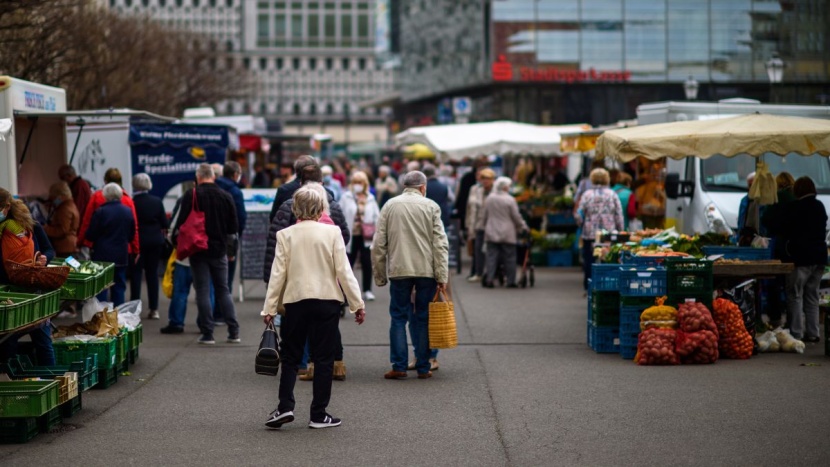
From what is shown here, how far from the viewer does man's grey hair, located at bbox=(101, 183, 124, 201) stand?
14180 millimetres

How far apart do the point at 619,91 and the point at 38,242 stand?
146 ft

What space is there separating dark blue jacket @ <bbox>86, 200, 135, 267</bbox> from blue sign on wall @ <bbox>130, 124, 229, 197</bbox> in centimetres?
421

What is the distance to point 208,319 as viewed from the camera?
43.5ft

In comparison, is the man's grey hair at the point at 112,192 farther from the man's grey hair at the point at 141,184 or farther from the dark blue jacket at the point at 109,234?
the man's grey hair at the point at 141,184

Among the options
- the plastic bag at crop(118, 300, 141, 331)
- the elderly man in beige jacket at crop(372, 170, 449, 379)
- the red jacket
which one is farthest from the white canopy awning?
the elderly man in beige jacket at crop(372, 170, 449, 379)

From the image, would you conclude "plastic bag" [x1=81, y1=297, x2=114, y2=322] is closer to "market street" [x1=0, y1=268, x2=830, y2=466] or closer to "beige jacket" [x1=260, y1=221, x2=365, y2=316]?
"market street" [x1=0, y1=268, x2=830, y2=466]

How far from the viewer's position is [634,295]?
11945 millimetres

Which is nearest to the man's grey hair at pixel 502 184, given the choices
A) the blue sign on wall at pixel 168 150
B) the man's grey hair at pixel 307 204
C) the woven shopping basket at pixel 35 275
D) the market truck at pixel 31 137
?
the blue sign on wall at pixel 168 150

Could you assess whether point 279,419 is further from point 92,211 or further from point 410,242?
point 92,211

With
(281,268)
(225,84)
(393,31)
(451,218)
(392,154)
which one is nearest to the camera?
(281,268)

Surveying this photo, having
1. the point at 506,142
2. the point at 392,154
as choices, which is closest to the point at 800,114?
the point at 506,142

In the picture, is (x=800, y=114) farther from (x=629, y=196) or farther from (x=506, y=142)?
(x=506, y=142)

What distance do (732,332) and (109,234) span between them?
7094mm

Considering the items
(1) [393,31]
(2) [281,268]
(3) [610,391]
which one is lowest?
(3) [610,391]
